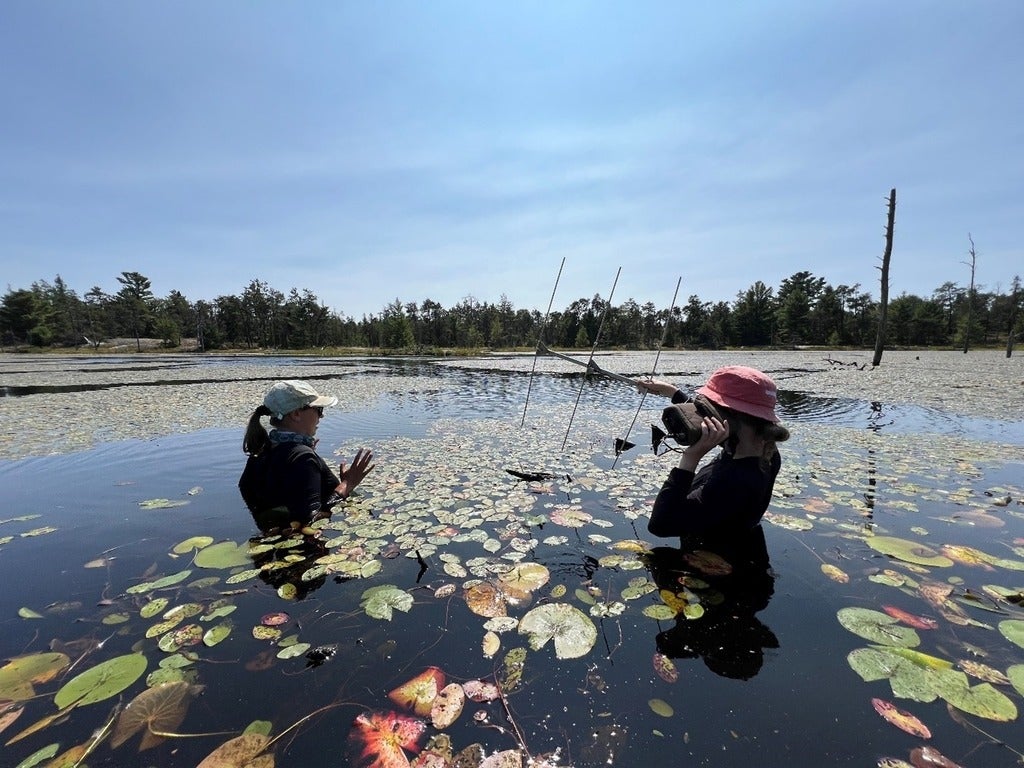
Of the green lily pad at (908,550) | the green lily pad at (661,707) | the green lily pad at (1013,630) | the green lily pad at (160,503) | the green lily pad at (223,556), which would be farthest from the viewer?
the green lily pad at (160,503)

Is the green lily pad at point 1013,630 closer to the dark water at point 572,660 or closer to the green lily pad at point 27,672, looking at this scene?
the dark water at point 572,660

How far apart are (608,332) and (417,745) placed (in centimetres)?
8762

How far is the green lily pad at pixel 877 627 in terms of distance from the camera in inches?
108

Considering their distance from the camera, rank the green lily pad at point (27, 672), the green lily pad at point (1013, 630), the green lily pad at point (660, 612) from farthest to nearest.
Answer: the green lily pad at point (660, 612)
the green lily pad at point (1013, 630)
the green lily pad at point (27, 672)

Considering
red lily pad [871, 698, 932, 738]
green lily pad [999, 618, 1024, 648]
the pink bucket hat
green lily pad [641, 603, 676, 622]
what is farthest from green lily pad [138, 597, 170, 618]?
green lily pad [999, 618, 1024, 648]

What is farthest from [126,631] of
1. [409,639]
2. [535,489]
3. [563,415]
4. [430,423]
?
[563,415]

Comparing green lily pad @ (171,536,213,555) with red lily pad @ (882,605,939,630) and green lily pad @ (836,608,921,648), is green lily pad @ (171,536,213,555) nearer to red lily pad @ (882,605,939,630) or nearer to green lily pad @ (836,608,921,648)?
green lily pad @ (836,608,921,648)

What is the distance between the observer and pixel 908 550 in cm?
391

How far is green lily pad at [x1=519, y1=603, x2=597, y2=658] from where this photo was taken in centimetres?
279

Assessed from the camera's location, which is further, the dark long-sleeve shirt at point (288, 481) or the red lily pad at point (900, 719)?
the dark long-sleeve shirt at point (288, 481)

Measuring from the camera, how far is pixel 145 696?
240 cm

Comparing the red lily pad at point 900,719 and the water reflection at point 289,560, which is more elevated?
the red lily pad at point 900,719

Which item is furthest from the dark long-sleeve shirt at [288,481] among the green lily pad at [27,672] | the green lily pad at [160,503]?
the green lily pad at [27,672]

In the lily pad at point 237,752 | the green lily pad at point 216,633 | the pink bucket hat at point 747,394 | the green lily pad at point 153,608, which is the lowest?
the green lily pad at point 153,608
